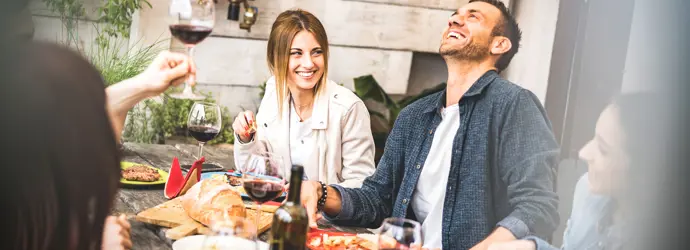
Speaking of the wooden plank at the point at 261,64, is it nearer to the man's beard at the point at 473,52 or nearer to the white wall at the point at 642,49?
the man's beard at the point at 473,52

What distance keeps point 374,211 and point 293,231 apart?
0.86m

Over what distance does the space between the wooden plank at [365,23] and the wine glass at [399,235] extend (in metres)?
2.85

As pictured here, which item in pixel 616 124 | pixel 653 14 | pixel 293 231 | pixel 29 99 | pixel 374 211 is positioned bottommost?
pixel 374 211

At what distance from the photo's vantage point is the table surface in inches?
58.9

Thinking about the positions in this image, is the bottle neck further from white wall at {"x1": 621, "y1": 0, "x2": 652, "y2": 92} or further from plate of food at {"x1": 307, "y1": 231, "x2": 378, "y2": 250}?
white wall at {"x1": 621, "y1": 0, "x2": 652, "y2": 92}

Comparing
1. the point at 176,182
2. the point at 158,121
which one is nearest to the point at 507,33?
the point at 176,182

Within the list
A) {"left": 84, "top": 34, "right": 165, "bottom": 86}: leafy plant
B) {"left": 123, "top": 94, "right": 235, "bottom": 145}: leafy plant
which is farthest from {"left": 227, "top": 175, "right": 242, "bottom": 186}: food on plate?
{"left": 123, "top": 94, "right": 235, "bottom": 145}: leafy plant

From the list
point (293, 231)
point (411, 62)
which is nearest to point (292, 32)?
point (293, 231)

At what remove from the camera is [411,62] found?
4207 millimetres

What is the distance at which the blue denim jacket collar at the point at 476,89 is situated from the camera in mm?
1962

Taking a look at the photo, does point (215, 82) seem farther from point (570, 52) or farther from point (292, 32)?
point (570, 52)

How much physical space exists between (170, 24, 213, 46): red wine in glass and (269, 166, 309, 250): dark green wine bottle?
0.45m

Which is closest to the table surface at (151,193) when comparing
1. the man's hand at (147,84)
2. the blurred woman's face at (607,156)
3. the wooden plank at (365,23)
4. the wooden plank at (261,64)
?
the man's hand at (147,84)

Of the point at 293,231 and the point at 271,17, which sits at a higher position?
the point at 271,17
